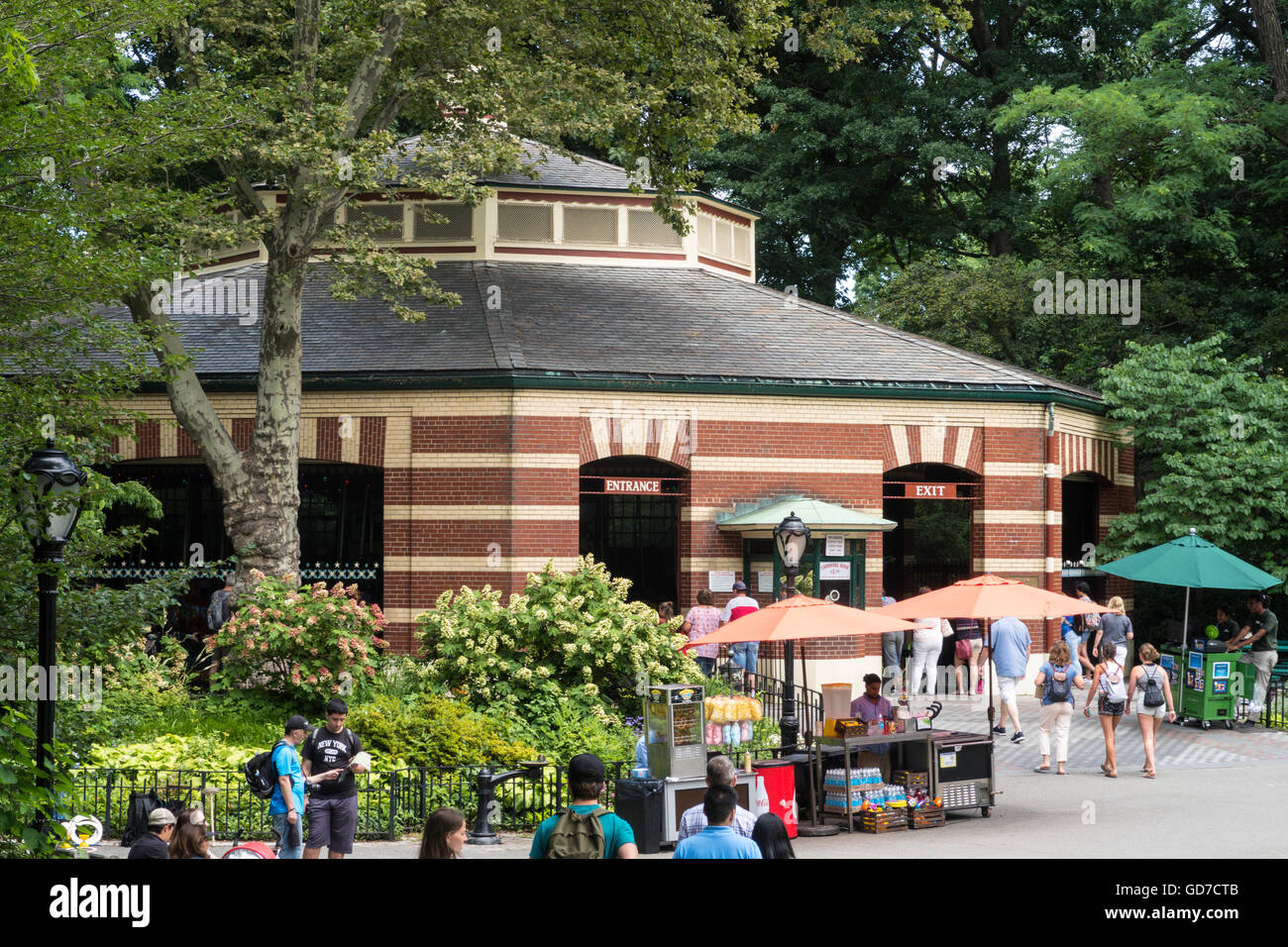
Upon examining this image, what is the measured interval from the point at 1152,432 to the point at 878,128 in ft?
41.9

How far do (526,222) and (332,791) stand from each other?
54.0ft

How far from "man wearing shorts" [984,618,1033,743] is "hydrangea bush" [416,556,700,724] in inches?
178

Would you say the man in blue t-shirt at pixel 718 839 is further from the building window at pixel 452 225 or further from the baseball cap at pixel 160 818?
the building window at pixel 452 225

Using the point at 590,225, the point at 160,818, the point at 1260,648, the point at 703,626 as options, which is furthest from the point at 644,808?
the point at 590,225

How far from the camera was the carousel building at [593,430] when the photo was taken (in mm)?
21625

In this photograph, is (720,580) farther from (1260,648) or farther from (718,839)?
(718,839)

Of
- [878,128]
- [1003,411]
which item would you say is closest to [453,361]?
[1003,411]

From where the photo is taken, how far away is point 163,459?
23328 millimetres

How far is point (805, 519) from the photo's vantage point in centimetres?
2194

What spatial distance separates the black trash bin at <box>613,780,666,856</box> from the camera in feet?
41.3

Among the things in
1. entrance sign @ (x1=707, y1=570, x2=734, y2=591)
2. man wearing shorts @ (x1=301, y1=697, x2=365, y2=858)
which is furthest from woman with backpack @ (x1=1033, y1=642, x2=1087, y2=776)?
man wearing shorts @ (x1=301, y1=697, x2=365, y2=858)

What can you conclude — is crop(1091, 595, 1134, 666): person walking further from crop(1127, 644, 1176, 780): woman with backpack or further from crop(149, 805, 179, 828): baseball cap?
crop(149, 805, 179, 828): baseball cap
